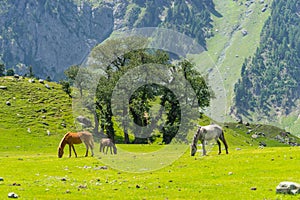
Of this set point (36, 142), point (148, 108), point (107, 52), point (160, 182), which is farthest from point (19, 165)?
point (36, 142)

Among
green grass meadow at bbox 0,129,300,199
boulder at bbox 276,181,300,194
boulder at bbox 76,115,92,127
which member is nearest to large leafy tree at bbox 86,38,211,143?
boulder at bbox 76,115,92,127

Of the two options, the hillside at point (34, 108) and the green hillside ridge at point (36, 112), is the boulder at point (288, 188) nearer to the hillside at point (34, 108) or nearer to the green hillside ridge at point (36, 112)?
the green hillside ridge at point (36, 112)

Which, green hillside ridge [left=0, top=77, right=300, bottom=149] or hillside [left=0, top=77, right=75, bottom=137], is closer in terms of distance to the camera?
green hillside ridge [left=0, top=77, right=300, bottom=149]

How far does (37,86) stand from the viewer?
148125 mm

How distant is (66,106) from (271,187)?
4339 inches

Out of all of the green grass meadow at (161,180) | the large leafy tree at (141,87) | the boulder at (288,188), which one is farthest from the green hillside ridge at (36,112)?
the boulder at (288,188)

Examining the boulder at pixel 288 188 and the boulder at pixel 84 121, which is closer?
the boulder at pixel 288 188

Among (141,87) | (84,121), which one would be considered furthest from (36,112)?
(141,87)

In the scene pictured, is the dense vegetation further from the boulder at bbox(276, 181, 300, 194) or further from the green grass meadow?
the boulder at bbox(276, 181, 300, 194)

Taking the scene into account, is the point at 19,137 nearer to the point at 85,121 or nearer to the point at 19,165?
the point at 85,121

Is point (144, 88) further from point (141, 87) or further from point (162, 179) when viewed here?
point (162, 179)

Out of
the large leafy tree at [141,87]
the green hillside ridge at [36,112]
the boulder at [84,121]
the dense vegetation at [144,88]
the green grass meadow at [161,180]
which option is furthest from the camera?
the green hillside ridge at [36,112]

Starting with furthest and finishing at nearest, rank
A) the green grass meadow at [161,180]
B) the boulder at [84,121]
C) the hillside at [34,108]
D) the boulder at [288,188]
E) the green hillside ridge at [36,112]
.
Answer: the hillside at [34,108] < the green hillside ridge at [36,112] < the boulder at [84,121] < the green grass meadow at [161,180] < the boulder at [288,188]

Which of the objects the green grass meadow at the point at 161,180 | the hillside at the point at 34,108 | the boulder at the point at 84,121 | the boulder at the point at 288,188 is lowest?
the boulder at the point at 288,188
